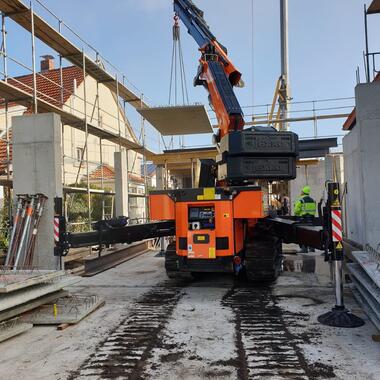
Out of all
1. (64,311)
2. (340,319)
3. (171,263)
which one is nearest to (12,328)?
(64,311)

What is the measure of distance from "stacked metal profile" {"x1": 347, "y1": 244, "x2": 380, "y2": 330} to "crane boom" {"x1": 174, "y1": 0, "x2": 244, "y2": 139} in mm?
3760

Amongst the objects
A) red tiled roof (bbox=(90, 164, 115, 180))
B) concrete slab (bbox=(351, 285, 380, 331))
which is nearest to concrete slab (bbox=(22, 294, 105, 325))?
concrete slab (bbox=(351, 285, 380, 331))

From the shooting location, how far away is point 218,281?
8984 millimetres

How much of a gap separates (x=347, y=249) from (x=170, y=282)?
12.2ft

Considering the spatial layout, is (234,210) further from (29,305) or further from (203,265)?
(29,305)

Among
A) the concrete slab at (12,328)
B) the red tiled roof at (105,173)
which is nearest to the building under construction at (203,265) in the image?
the concrete slab at (12,328)

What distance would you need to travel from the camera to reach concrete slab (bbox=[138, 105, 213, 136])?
1262 centimetres

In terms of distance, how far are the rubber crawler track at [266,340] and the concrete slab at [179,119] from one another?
6727 millimetres

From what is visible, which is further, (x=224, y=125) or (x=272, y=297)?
(x=224, y=125)

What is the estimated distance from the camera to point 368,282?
5973 mm

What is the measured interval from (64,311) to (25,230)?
7.58 ft

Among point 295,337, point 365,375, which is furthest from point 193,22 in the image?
point 365,375

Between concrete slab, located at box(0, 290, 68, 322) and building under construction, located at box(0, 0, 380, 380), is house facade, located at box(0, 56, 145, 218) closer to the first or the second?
building under construction, located at box(0, 0, 380, 380)

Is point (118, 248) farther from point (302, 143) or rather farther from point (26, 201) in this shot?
point (302, 143)
